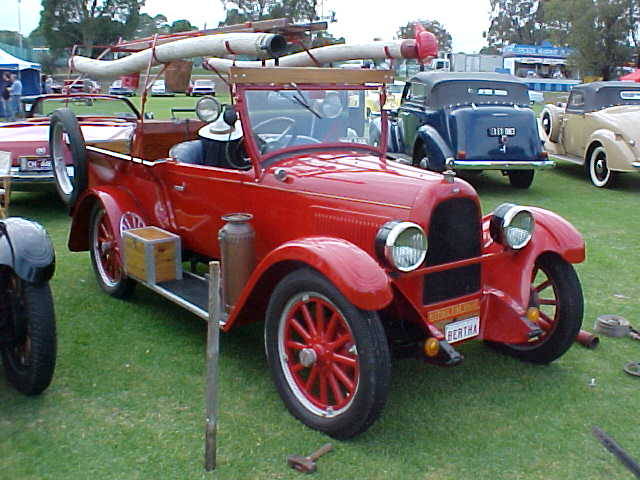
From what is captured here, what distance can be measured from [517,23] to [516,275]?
78.8 m

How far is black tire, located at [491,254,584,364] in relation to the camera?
396cm

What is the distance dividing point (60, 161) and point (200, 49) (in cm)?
248

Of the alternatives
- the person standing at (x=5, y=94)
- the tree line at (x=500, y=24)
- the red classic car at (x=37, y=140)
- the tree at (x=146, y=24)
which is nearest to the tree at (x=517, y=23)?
the tree line at (x=500, y=24)

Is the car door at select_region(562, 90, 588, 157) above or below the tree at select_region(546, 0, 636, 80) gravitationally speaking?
below

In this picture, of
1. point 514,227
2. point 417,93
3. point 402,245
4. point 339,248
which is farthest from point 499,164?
point 339,248

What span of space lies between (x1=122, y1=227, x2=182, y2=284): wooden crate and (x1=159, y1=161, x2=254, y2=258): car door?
156 millimetres

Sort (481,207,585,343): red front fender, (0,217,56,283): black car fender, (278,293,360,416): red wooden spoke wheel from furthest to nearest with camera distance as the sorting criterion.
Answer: (481,207,585,343): red front fender < (0,217,56,283): black car fender < (278,293,360,416): red wooden spoke wheel

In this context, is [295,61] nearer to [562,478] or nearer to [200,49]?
[200,49]

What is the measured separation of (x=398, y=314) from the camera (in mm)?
3738

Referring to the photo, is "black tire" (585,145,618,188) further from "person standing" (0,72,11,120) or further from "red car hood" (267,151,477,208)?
"person standing" (0,72,11,120)

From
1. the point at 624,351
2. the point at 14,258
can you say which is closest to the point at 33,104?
the point at 14,258

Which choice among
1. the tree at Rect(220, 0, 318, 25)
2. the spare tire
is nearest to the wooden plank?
the spare tire

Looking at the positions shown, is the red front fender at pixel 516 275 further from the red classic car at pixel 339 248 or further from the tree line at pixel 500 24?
the tree line at pixel 500 24

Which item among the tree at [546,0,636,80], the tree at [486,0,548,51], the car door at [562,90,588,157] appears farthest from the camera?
the tree at [486,0,548,51]
